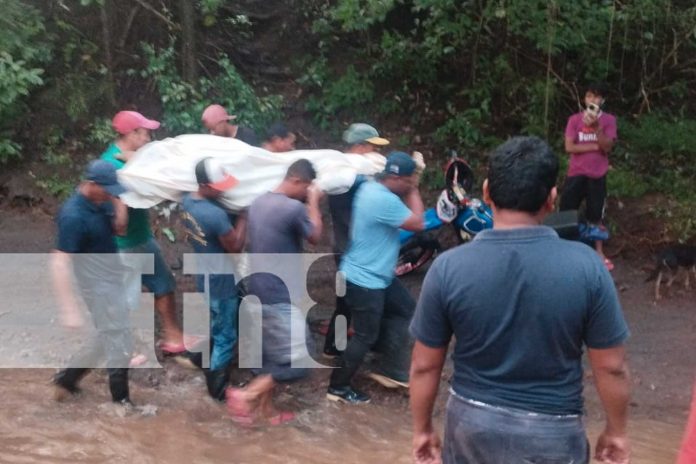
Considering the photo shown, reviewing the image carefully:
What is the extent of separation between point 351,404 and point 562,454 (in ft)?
10.7

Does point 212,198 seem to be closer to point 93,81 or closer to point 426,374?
point 426,374

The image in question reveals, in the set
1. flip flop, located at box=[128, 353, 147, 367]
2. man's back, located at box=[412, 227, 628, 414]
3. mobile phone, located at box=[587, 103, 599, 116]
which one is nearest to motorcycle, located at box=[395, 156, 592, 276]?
mobile phone, located at box=[587, 103, 599, 116]

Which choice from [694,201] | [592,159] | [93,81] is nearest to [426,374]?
[592,159]

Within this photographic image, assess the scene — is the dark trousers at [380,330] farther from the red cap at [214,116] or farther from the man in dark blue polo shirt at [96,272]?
the red cap at [214,116]

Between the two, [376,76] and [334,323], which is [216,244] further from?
[376,76]

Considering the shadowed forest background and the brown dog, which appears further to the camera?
the shadowed forest background

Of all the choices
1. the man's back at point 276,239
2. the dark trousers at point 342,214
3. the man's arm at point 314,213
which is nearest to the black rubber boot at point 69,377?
the man's back at point 276,239

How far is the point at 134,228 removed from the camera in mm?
6219

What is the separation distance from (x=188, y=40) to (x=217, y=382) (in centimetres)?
556

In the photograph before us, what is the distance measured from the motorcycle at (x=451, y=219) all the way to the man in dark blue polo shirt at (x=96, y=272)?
3.14 metres

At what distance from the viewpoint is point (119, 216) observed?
222 inches

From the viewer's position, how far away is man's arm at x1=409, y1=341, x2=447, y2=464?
3039 mm

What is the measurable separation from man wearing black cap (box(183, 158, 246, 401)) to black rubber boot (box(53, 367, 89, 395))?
0.83 m

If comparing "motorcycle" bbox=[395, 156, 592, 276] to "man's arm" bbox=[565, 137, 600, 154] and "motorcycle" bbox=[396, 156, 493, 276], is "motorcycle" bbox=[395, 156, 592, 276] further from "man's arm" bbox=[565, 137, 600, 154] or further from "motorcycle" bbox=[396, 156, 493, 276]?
"man's arm" bbox=[565, 137, 600, 154]
